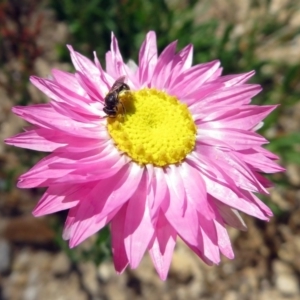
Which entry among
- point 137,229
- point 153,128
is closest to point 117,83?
point 153,128

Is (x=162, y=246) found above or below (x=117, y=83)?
below

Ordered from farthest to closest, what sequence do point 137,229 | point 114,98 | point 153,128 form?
point 153,128 → point 114,98 → point 137,229

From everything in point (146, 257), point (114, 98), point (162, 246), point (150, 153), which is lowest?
point (146, 257)

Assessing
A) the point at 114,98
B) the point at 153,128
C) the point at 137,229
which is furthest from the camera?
the point at 153,128

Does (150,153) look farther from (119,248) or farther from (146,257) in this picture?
(146,257)

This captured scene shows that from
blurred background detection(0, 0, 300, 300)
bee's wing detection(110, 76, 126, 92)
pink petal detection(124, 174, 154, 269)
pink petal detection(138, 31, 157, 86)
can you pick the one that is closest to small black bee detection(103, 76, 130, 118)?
bee's wing detection(110, 76, 126, 92)

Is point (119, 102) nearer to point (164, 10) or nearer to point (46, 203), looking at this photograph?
point (46, 203)

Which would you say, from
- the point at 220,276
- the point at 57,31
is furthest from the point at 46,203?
the point at 57,31
